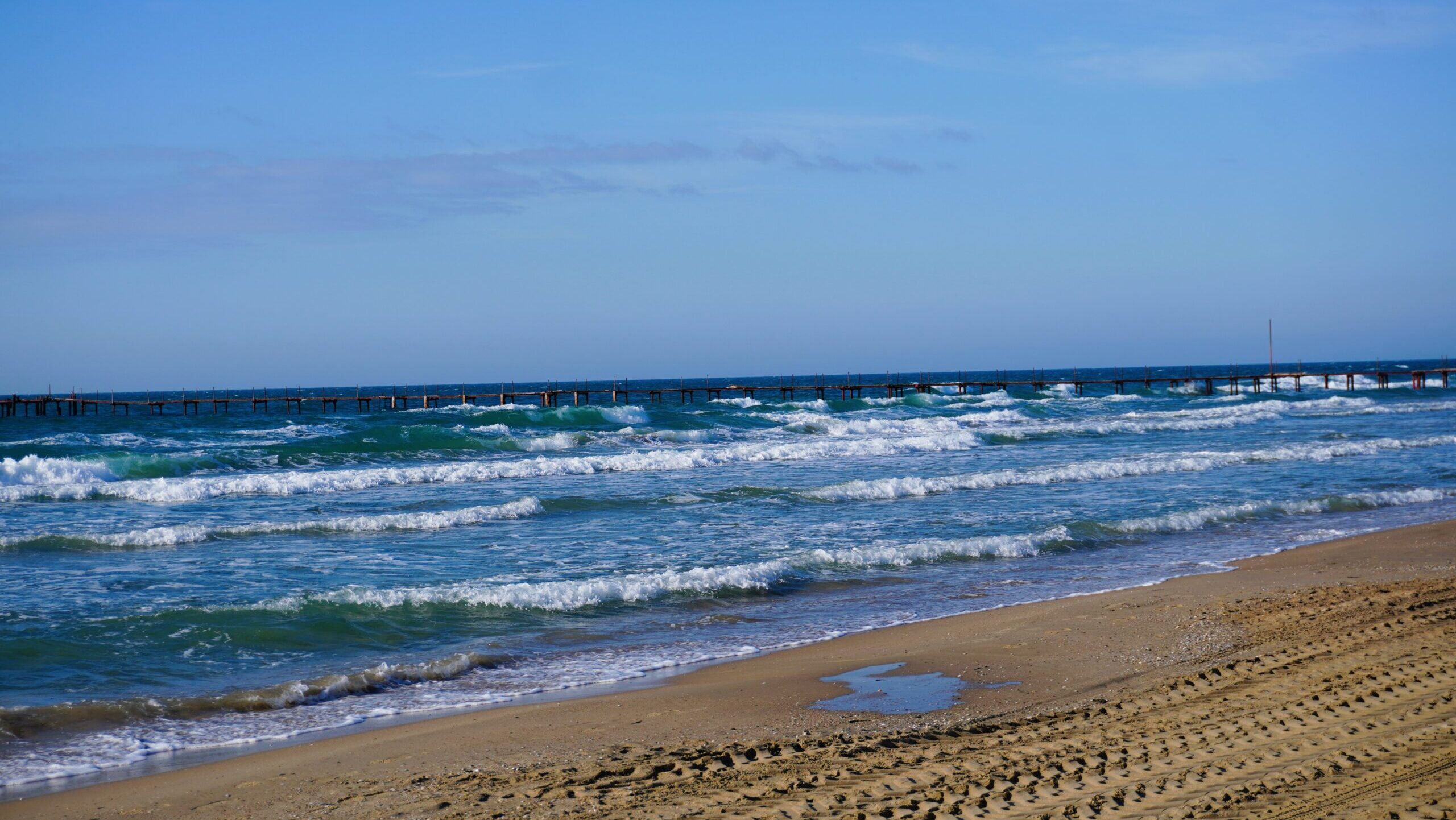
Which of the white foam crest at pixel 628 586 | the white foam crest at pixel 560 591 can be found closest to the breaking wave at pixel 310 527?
the white foam crest at pixel 628 586

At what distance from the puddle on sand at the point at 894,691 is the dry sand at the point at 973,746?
13 cm

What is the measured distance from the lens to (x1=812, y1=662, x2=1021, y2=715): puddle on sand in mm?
6633

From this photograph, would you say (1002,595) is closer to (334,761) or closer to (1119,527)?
(1119,527)

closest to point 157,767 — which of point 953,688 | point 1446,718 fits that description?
point 953,688

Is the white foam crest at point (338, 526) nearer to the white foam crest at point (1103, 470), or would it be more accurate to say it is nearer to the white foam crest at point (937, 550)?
the white foam crest at point (1103, 470)

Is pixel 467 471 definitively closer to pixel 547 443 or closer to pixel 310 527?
pixel 547 443

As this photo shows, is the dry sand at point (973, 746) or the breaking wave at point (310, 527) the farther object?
the breaking wave at point (310, 527)

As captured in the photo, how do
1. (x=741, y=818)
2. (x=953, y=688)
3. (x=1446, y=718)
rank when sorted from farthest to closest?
(x=953, y=688)
(x=1446, y=718)
(x=741, y=818)

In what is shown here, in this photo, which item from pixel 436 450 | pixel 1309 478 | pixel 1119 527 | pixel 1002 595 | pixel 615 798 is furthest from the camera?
pixel 436 450

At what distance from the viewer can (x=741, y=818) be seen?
431 cm

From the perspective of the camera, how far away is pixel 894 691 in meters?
7.08

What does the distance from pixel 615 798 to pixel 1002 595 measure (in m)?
6.82

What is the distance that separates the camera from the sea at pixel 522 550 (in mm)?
7613

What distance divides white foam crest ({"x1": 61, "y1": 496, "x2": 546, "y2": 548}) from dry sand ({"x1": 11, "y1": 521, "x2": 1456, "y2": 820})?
8975mm
